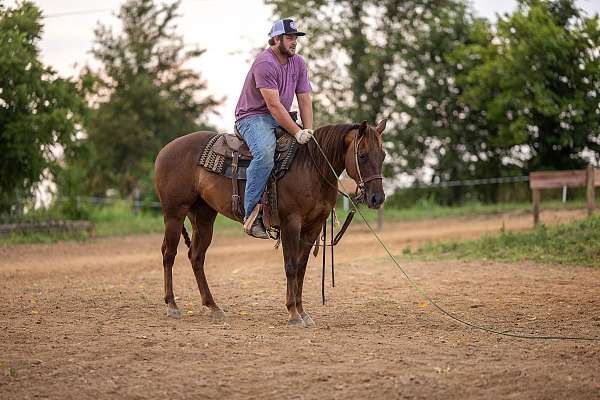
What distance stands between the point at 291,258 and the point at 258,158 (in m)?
1.02

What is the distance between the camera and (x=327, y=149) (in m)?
8.56

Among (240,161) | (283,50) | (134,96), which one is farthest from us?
(134,96)

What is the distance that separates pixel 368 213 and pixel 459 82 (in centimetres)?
661

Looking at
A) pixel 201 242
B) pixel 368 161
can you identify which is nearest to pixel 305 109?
pixel 368 161

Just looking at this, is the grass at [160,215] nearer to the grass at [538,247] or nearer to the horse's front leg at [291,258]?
the grass at [538,247]

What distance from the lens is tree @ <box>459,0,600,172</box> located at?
2800cm

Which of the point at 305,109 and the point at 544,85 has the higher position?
the point at 544,85

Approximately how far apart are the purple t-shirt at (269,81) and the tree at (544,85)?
20.2 meters

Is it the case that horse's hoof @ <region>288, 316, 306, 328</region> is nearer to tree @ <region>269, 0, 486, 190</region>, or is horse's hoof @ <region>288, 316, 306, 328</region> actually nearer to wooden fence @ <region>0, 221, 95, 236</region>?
wooden fence @ <region>0, 221, 95, 236</region>

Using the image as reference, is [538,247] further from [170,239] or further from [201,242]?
[170,239]

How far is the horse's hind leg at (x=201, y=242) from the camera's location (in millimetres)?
9391

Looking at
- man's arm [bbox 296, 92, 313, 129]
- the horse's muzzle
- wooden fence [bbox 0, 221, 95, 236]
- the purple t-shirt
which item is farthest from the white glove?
wooden fence [bbox 0, 221, 95, 236]

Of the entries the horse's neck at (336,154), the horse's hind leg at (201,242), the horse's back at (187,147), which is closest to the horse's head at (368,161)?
the horse's neck at (336,154)

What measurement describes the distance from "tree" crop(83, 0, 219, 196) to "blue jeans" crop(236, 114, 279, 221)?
2645 centimetres
